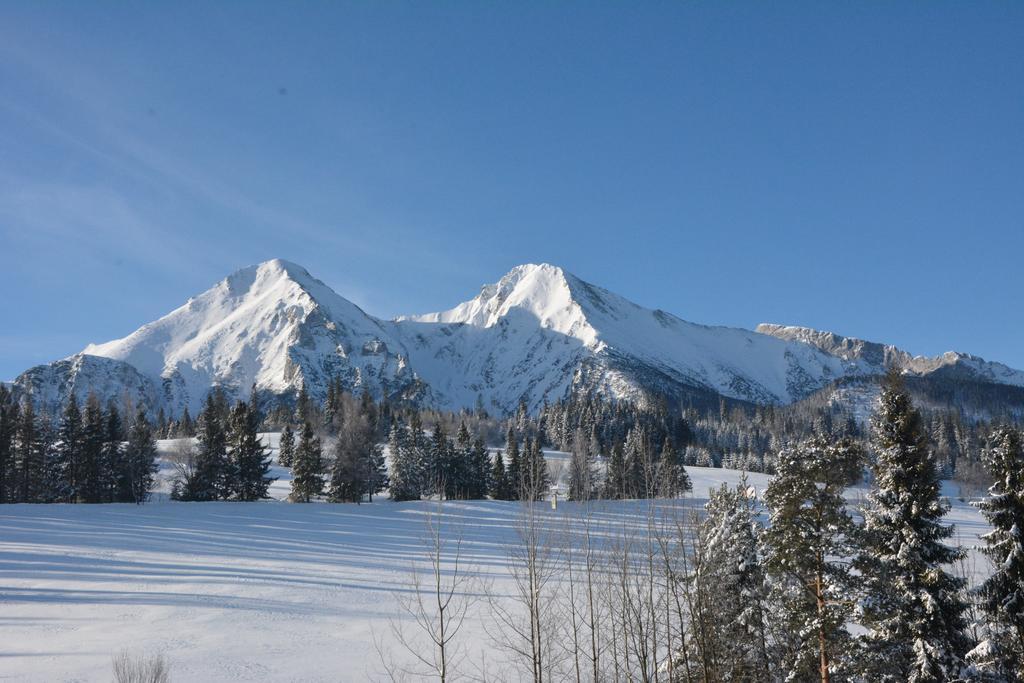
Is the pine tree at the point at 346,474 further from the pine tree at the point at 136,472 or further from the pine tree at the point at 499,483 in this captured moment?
the pine tree at the point at 499,483

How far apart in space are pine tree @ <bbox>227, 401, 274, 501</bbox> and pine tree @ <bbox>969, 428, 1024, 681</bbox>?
2253 inches

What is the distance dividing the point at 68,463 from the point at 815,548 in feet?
208

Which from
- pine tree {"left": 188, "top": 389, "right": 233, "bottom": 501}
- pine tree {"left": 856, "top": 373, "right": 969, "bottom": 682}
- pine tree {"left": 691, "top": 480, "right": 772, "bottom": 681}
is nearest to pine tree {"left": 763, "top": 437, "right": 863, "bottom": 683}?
pine tree {"left": 856, "top": 373, "right": 969, "bottom": 682}

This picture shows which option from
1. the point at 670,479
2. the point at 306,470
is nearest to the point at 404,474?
the point at 306,470

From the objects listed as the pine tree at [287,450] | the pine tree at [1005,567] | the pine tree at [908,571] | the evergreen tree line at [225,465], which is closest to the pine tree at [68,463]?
the evergreen tree line at [225,465]

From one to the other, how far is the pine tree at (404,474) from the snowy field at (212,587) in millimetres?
17213

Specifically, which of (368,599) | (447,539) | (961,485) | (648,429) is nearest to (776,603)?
(368,599)

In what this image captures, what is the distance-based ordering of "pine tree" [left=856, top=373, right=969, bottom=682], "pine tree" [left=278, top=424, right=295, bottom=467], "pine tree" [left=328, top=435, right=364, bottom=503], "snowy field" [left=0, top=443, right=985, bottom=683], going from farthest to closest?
"pine tree" [left=278, top=424, right=295, bottom=467], "pine tree" [left=328, top=435, right=364, bottom=503], "snowy field" [left=0, top=443, right=985, bottom=683], "pine tree" [left=856, top=373, right=969, bottom=682]

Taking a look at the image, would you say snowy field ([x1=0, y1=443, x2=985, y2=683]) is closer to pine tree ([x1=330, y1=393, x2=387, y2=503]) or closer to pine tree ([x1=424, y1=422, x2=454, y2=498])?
pine tree ([x1=330, y1=393, x2=387, y2=503])

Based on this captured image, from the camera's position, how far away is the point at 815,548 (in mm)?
19500

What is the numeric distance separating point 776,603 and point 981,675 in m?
5.56

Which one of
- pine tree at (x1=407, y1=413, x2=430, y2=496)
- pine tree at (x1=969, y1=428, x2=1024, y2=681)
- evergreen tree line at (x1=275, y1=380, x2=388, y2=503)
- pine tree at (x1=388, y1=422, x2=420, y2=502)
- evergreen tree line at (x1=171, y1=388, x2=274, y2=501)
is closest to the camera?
pine tree at (x1=969, y1=428, x2=1024, y2=681)

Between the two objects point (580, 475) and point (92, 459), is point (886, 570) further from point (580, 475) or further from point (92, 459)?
point (92, 459)

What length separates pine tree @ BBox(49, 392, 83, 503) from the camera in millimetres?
58625
